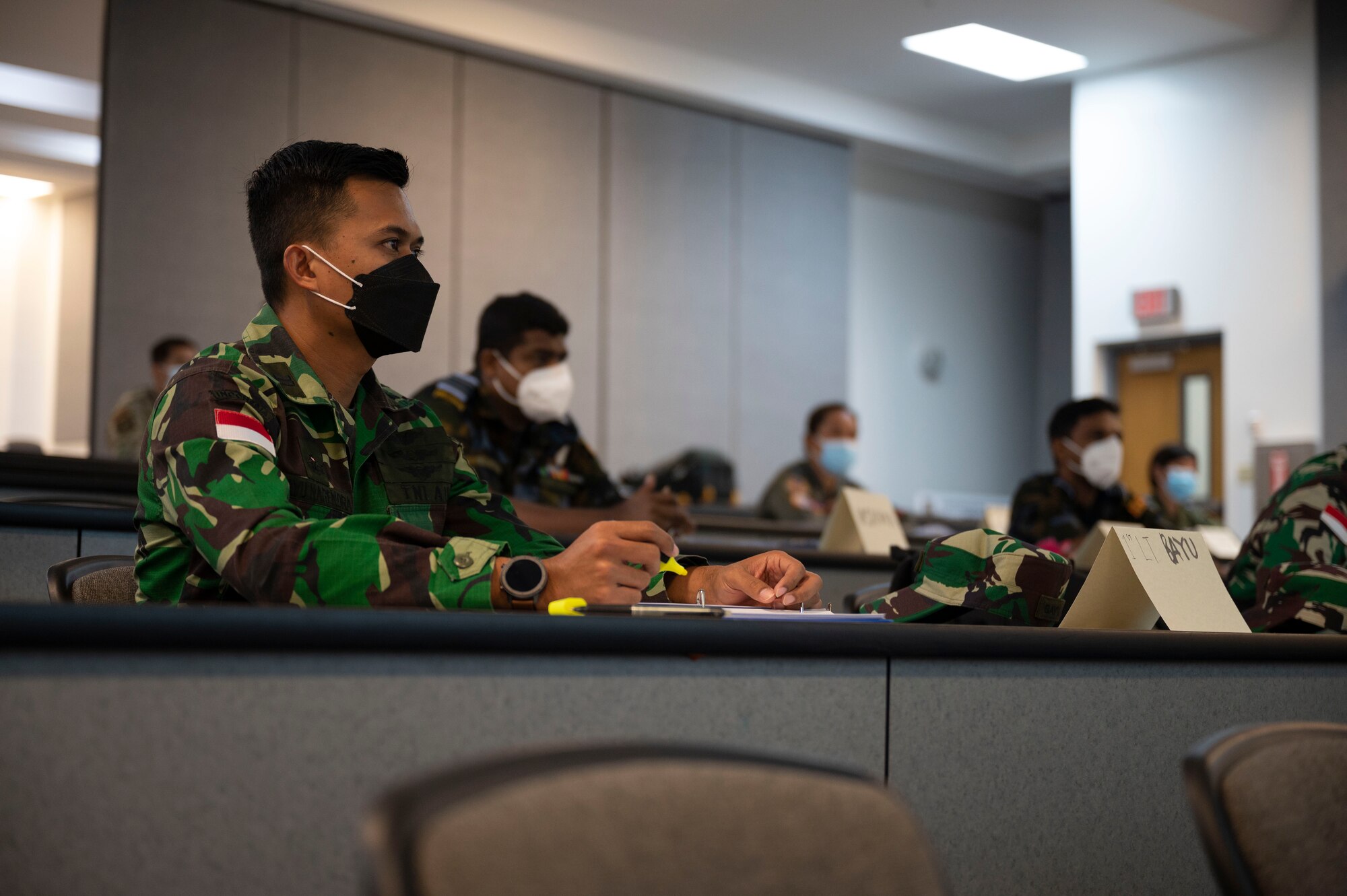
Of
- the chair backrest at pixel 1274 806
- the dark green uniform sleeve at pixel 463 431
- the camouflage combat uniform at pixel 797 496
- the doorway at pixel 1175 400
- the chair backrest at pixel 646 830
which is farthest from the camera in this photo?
the doorway at pixel 1175 400

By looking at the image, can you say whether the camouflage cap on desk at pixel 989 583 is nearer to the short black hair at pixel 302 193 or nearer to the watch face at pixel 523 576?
the watch face at pixel 523 576

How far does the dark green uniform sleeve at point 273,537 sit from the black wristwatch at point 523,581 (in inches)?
0.8

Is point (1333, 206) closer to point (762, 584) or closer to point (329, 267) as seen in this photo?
point (762, 584)

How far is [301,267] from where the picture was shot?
5.75 feet

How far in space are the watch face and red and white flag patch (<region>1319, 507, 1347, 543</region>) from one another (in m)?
1.54

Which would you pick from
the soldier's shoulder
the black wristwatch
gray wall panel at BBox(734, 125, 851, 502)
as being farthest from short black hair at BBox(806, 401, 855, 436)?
the black wristwatch

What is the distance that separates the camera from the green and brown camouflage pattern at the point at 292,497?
130cm

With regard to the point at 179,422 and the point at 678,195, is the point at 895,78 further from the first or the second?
the point at 179,422

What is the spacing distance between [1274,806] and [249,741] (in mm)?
774

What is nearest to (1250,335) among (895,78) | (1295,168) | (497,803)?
(1295,168)

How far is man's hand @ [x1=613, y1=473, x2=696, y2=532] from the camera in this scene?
313 centimetres

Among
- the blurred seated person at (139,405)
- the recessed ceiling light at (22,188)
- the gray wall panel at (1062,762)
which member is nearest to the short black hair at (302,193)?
the gray wall panel at (1062,762)

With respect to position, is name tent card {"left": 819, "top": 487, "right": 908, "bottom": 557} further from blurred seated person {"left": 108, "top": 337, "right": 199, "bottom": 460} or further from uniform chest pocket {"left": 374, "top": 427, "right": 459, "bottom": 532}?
blurred seated person {"left": 108, "top": 337, "right": 199, "bottom": 460}

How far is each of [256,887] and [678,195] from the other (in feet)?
23.4
